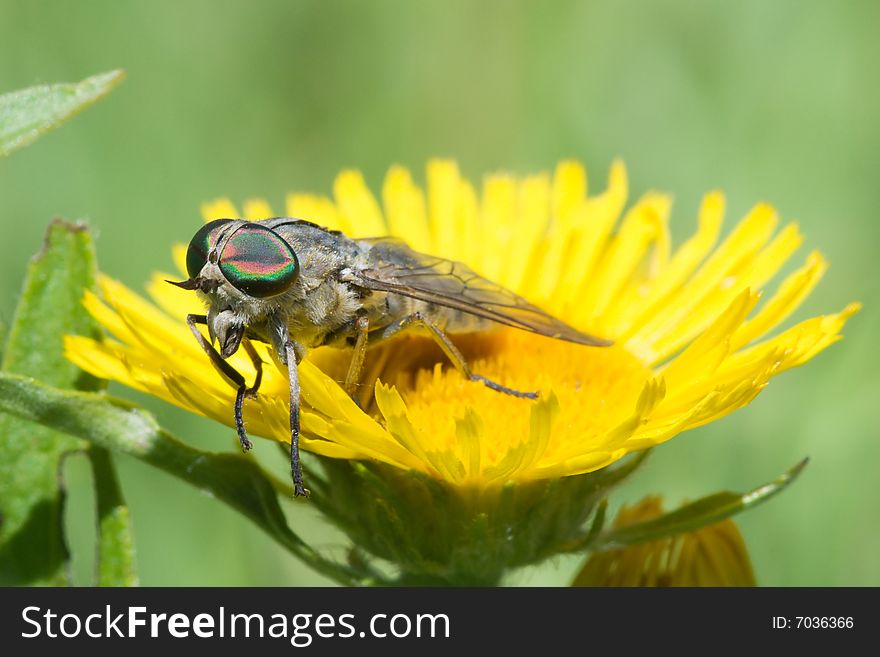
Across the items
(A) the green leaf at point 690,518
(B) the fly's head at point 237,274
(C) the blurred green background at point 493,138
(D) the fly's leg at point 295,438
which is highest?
(C) the blurred green background at point 493,138

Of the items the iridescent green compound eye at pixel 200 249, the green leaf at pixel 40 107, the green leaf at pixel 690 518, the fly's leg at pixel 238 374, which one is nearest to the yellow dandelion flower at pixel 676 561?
the green leaf at pixel 690 518

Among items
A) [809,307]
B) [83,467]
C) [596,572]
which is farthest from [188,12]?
[596,572]

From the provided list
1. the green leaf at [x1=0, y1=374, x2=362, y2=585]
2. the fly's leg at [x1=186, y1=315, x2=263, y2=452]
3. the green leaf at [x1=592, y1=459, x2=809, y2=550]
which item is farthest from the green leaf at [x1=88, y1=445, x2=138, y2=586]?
the green leaf at [x1=592, y1=459, x2=809, y2=550]

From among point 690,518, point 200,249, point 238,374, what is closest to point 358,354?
point 238,374

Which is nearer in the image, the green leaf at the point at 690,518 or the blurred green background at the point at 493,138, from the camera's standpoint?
the green leaf at the point at 690,518

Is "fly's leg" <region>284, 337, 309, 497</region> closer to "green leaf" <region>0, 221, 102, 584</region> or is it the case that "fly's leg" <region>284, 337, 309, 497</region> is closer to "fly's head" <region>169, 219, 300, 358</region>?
"fly's head" <region>169, 219, 300, 358</region>

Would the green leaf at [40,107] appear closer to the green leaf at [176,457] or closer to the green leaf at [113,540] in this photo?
the green leaf at [176,457]
